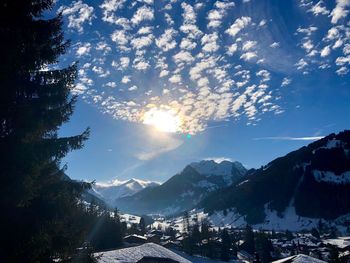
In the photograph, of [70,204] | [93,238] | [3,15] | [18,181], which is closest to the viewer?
[18,181]

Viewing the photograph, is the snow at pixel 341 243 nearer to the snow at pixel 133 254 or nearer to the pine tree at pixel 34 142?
the snow at pixel 133 254

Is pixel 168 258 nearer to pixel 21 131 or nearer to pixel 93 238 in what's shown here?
pixel 21 131

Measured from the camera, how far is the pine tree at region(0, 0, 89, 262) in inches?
465

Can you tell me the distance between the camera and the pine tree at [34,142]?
38.8 ft

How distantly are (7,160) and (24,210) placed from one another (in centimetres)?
213

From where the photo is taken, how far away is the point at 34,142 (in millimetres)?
13117

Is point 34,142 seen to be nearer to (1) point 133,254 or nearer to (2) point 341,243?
(1) point 133,254

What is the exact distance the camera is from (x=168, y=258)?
4662 cm

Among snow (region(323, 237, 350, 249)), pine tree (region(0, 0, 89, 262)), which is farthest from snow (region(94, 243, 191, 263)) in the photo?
snow (region(323, 237, 350, 249))

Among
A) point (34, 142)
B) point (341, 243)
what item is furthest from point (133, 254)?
point (341, 243)

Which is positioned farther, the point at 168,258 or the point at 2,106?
the point at 168,258

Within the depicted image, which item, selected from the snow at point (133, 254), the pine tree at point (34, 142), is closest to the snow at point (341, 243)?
the snow at point (133, 254)

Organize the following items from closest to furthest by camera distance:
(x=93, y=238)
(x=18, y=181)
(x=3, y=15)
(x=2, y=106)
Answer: (x=18, y=181)
(x=2, y=106)
(x=3, y=15)
(x=93, y=238)

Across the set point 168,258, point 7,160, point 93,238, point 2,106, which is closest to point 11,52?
point 2,106
